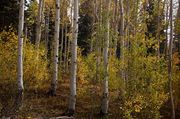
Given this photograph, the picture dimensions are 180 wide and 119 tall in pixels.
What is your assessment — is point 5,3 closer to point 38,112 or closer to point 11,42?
point 11,42

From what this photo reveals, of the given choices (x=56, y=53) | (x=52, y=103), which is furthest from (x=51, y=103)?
(x=56, y=53)

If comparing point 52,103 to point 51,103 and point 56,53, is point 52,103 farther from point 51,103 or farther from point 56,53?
point 56,53

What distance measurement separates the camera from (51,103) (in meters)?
17.6

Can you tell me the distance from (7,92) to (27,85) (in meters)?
1.63

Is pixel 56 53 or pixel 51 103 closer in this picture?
pixel 56 53

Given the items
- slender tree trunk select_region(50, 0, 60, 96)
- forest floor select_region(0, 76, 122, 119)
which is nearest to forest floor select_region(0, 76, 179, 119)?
forest floor select_region(0, 76, 122, 119)

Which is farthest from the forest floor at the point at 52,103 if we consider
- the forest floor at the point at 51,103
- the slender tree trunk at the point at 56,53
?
the slender tree trunk at the point at 56,53

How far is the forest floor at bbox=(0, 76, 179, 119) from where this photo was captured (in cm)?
1501

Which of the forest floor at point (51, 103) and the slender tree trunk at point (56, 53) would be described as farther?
the slender tree trunk at point (56, 53)

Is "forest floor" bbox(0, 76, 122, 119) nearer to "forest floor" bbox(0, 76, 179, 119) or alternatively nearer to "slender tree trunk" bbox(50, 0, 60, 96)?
"forest floor" bbox(0, 76, 179, 119)

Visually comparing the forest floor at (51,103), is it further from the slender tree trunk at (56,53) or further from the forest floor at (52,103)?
the slender tree trunk at (56,53)

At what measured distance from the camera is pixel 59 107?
17.0 m

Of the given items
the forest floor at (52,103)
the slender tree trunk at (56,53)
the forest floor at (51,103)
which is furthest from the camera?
the slender tree trunk at (56,53)

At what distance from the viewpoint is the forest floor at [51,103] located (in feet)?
49.2
